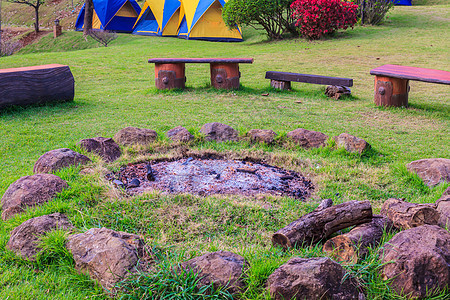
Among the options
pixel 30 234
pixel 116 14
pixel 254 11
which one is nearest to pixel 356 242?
pixel 30 234

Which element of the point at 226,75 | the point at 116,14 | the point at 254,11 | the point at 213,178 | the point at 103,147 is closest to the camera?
the point at 213,178

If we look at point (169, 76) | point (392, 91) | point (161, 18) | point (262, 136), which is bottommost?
point (262, 136)

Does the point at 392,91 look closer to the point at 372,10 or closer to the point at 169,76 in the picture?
the point at 169,76

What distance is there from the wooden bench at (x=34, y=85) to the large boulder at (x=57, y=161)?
10.7 ft

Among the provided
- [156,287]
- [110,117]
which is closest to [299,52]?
[110,117]

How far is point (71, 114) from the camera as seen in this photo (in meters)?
6.36

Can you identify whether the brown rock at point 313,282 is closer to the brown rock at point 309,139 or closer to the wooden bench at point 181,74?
the brown rock at point 309,139

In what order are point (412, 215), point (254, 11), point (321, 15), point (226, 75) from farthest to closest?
point (254, 11) → point (321, 15) → point (226, 75) → point (412, 215)

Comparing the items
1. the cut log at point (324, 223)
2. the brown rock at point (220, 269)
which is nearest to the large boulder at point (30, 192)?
the brown rock at point (220, 269)

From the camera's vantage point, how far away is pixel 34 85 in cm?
643

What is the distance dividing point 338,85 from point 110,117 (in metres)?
4.42

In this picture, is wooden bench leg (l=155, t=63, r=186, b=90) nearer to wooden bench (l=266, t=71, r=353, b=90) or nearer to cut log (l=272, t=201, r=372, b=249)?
wooden bench (l=266, t=71, r=353, b=90)

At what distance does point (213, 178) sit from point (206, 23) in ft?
54.0

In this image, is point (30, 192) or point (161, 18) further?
point (161, 18)
